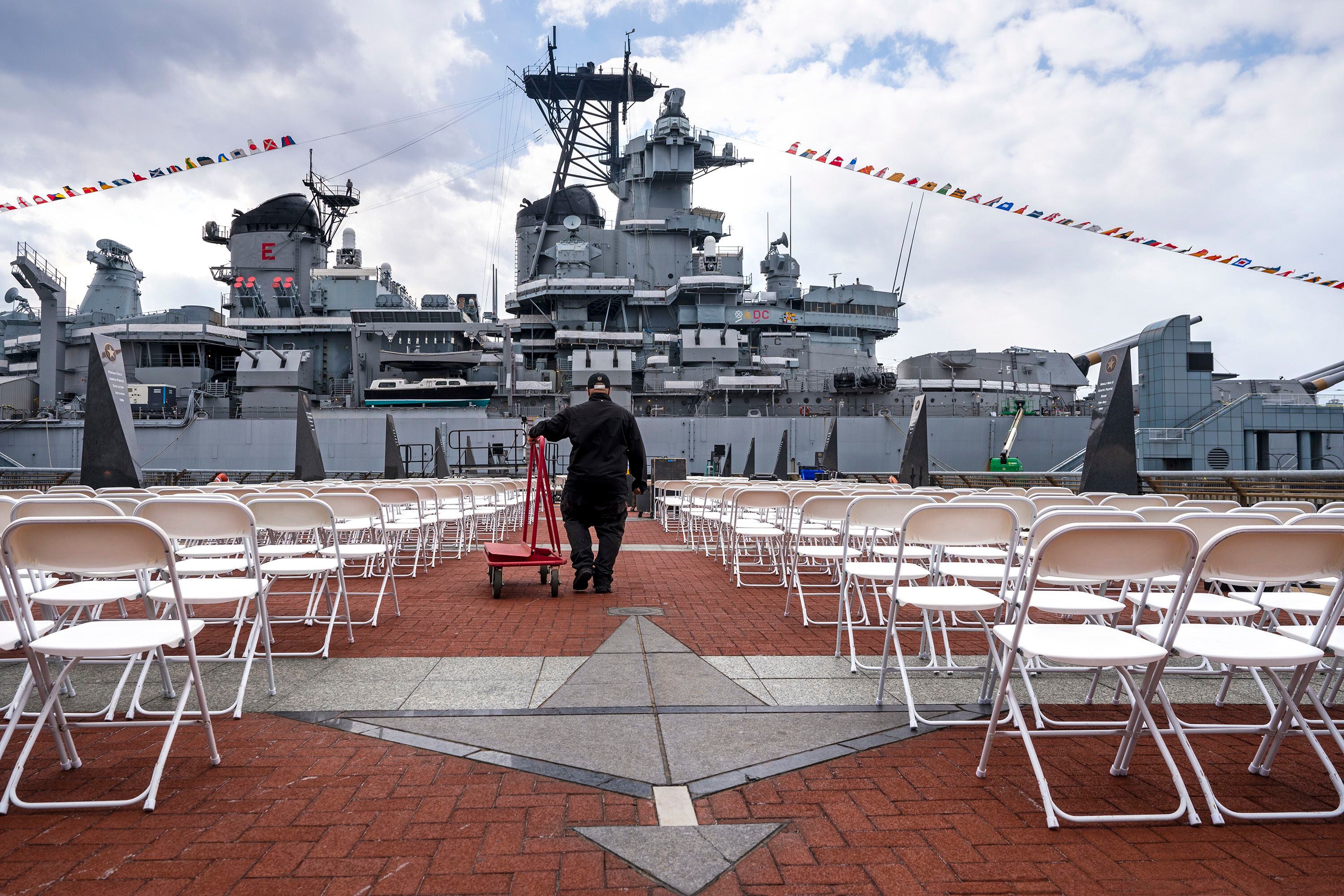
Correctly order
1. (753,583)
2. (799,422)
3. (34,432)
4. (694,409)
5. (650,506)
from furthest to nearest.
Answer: (694,409) < (799,422) < (34,432) < (650,506) < (753,583)

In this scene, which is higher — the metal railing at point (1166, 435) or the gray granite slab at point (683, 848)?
the metal railing at point (1166, 435)

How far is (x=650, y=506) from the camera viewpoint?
47.9ft

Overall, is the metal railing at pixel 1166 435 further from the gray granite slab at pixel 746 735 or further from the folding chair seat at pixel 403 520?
the gray granite slab at pixel 746 735

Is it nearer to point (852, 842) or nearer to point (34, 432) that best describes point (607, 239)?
point (34, 432)

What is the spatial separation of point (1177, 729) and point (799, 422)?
29878mm

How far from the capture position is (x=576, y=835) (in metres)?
1.83

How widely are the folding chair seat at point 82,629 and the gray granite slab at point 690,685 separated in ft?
5.38

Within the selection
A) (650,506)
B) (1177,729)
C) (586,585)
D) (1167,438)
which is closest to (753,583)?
(586,585)

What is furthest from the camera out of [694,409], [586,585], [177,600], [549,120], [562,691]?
[549,120]

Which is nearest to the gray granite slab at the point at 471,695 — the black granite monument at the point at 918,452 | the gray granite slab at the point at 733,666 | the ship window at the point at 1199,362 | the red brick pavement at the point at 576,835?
the red brick pavement at the point at 576,835

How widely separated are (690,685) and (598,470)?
2561mm

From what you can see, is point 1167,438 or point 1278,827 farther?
point 1167,438

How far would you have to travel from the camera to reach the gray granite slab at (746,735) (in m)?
2.31

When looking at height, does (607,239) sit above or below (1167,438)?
above
